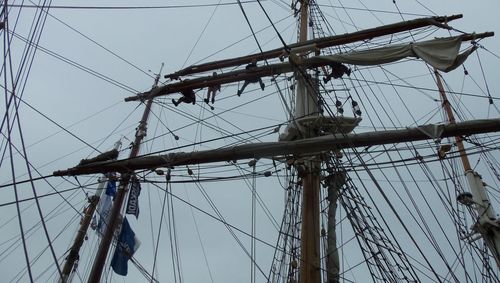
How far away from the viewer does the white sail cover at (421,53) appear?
8.02 m

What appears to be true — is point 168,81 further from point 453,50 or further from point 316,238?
point 453,50

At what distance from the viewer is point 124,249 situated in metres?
9.91

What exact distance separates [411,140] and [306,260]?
253 cm

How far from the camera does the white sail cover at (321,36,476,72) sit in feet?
26.3

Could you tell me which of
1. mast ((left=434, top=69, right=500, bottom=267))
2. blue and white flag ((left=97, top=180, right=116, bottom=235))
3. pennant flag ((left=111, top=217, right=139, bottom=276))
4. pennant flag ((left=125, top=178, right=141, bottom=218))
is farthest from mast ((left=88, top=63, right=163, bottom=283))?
mast ((left=434, top=69, right=500, bottom=267))

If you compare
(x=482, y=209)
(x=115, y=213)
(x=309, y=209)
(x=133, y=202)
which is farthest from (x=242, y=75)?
(x=482, y=209)

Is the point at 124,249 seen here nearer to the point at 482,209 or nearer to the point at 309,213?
the point at 309,213

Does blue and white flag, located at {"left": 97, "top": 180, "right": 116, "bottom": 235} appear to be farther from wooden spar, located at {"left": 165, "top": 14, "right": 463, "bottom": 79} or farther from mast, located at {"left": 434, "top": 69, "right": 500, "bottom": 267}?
mast, located at {"left": 434, "top": 69, "right": 500, "bottom": 267}

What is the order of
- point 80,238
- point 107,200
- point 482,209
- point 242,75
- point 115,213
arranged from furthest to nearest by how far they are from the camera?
point 107,200, point 482,209, point 80,238, point 115,213, point 242,75

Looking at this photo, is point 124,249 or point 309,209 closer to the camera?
point 309,209

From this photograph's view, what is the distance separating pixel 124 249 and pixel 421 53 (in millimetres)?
7290

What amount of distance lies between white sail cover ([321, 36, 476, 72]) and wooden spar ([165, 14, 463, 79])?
0.82m

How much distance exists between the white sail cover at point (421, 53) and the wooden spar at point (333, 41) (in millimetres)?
816

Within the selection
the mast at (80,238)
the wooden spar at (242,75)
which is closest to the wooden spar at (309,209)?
the wooden spar at (242,75)
